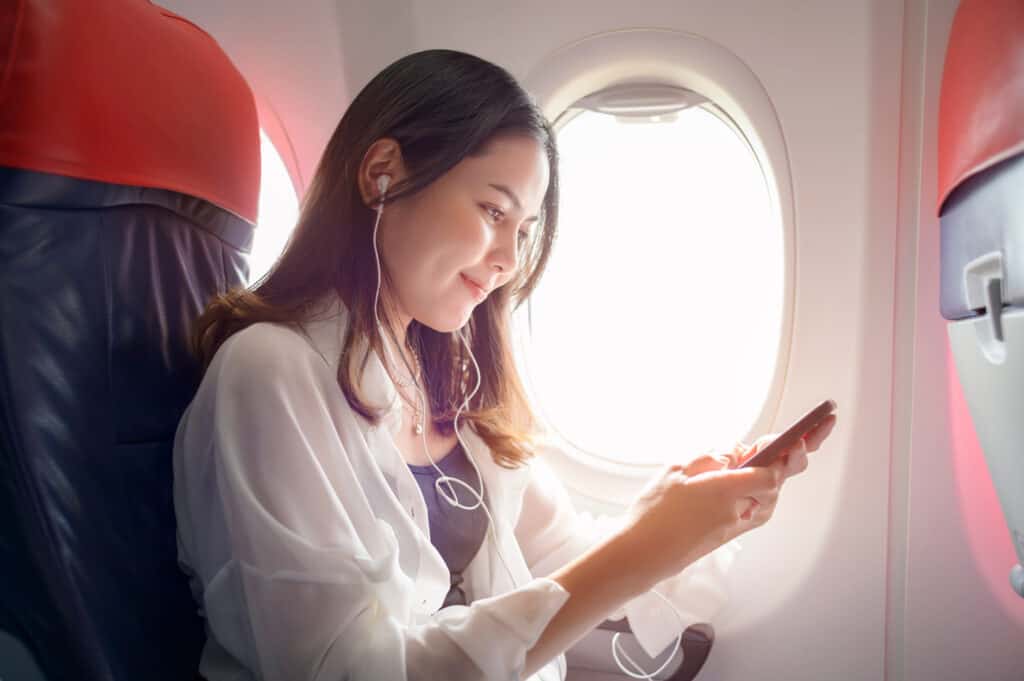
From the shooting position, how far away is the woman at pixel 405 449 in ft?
2.72

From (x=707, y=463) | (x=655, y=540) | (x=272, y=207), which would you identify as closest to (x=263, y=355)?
(x=655, y=540)

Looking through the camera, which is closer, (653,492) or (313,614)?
(313,614)

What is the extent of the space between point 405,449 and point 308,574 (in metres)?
0.39

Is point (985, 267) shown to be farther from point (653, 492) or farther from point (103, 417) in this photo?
point (103, 417)

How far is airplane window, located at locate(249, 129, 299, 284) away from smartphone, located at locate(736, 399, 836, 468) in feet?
3.57

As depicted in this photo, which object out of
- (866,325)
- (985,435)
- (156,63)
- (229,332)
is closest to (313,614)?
(229,332)

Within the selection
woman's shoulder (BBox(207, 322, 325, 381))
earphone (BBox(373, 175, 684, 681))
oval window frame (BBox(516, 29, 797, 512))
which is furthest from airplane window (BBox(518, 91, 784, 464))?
woman's shoulder (BBox(207, 322, 325, 381))

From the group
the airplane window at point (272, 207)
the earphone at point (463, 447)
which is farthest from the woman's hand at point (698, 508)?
the airplane window at point (272, 207)

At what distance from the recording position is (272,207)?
67.9 inches

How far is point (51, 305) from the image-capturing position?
0.82 metres

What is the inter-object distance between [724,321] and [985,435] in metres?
0.58

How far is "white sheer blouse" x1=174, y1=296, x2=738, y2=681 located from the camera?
808 mm

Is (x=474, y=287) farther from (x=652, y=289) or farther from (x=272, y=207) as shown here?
(x=272, y=207)

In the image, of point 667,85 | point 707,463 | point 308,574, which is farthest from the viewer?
point 667,85
